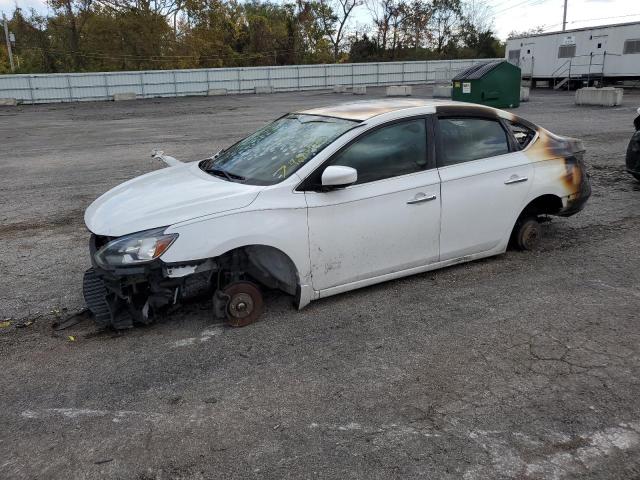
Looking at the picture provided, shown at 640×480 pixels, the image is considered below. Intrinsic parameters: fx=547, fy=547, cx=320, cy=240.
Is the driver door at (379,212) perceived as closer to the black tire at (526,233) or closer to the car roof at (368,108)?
the car roof at (368,108)

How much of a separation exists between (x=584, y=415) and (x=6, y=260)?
5637mm

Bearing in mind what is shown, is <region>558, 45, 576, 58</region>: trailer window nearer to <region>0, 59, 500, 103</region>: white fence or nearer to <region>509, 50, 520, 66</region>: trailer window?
<region>509, 50, 520, 66</region>: trailer window

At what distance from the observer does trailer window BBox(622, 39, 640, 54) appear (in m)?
27.0

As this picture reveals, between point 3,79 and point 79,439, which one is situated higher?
point 3,79

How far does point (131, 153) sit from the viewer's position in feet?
44.0

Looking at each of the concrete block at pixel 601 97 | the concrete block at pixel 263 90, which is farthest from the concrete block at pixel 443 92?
the concrete block at pixel 263 90

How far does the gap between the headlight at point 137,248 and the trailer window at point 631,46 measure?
30.1 metres

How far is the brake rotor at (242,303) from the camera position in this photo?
4.07 m

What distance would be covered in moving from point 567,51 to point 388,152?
1213 inches

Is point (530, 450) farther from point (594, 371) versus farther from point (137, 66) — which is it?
point (137, 66)

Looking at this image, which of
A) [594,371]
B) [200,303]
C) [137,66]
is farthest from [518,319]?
[137,66]

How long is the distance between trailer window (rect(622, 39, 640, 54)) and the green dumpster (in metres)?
10.2

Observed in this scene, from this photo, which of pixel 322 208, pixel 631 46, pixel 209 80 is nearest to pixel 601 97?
pixel 631 46

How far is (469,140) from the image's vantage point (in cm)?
493
